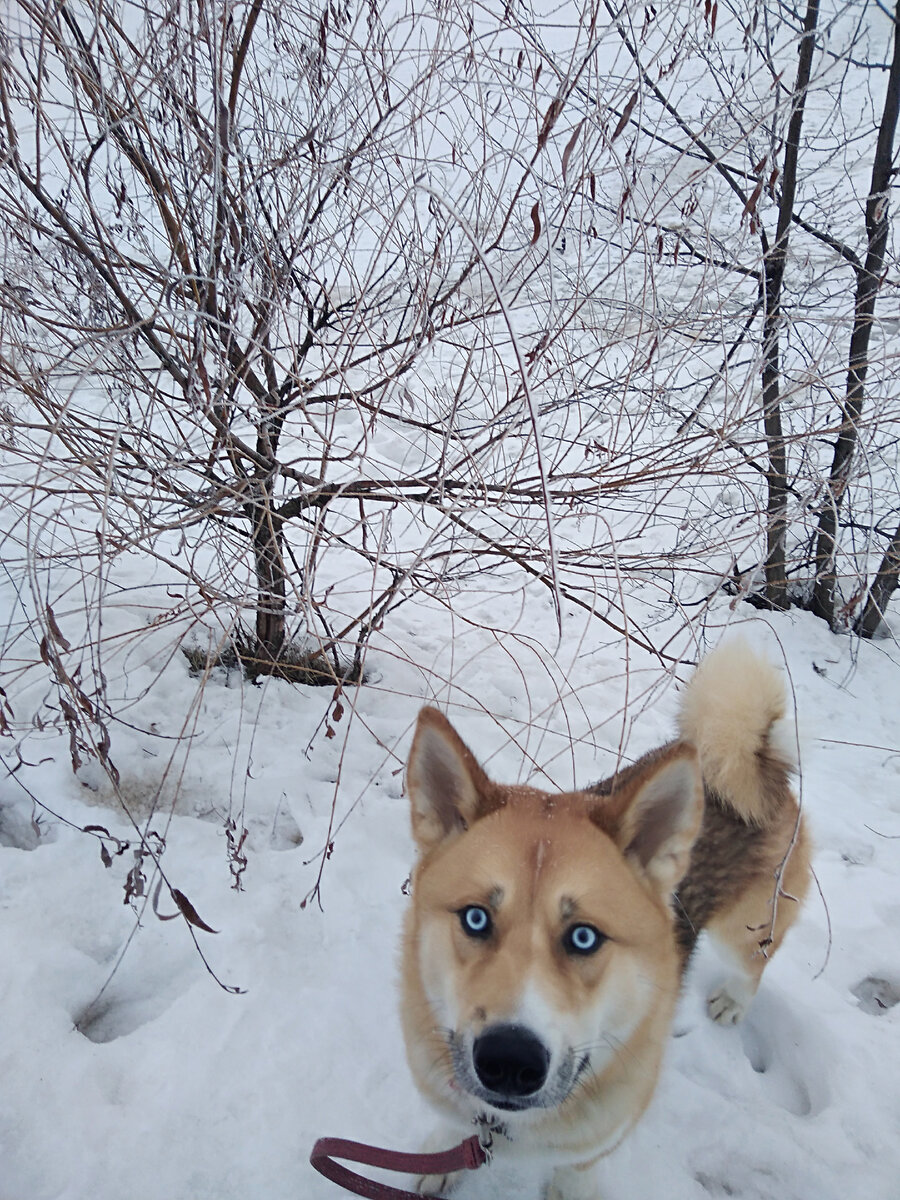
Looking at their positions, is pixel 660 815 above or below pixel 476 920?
above

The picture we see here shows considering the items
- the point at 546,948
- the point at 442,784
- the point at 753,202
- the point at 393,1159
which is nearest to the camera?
the point at 546,948

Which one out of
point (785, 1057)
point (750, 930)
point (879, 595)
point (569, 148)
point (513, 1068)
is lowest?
point (785, 1057)

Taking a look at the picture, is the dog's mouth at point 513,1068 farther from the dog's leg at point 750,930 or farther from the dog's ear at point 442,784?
the dog's leg at point 750,930

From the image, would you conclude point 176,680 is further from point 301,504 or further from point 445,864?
point 445,864

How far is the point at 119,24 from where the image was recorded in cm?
193

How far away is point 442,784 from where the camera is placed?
1633mm

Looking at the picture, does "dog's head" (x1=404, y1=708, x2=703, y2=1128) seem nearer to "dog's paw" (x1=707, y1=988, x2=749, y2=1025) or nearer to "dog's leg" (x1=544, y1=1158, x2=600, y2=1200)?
"dog's leg" (x1=544, y1=1158, x2=600, y2=1200)

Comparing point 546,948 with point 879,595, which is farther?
point 879,595

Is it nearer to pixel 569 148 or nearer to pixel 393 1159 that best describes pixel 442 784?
pixel 393 1159

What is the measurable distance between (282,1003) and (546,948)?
1.13 m

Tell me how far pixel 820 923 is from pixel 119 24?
3877mm

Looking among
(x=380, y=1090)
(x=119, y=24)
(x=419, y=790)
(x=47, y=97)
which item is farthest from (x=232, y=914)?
(x=119, y=24)

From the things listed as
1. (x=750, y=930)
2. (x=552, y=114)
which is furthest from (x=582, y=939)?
(x=552, y=114)

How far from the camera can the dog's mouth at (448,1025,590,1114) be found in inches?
48.0
